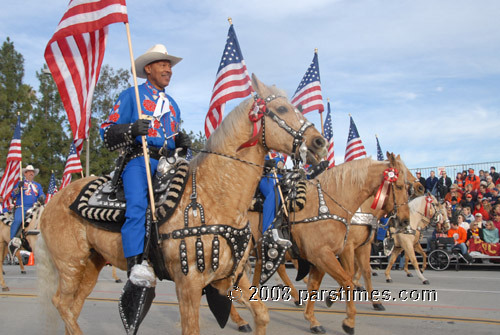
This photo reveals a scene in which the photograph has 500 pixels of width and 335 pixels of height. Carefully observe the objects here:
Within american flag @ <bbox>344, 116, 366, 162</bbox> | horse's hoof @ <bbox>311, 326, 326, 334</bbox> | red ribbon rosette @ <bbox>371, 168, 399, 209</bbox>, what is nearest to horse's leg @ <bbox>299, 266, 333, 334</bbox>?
horse's hoof @ <bbox>311, 326, 326, 334</bbox>

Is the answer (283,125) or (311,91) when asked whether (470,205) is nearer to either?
(311,91)

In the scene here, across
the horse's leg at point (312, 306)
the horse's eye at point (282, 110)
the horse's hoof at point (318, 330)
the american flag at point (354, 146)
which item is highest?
the american flag at point (354, 146)

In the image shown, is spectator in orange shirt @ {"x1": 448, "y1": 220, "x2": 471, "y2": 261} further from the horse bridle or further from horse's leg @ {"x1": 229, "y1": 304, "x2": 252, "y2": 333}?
the horse bridle

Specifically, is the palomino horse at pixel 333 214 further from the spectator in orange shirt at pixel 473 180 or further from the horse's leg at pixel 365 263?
the spectator in orange shirt at pixel 473 180

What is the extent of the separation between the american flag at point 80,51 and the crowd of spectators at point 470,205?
515 inches

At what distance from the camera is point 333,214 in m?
6.66

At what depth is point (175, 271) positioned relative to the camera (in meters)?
3.88

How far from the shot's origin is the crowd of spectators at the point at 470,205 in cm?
1432

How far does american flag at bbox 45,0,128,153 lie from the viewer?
4551 mm

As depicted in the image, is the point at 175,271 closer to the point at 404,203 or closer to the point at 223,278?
the point at 223,278

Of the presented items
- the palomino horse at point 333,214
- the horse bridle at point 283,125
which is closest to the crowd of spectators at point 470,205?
the palomino horse at point 333,214

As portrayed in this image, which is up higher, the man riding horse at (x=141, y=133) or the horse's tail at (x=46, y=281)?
the man riding horse at (x=141, y=133)

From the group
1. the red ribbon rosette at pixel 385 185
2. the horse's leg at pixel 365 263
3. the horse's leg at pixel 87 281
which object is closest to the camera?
the horse's leg at pixel 87 281

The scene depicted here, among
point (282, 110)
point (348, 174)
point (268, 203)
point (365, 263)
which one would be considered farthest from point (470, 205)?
point (282, 110)
